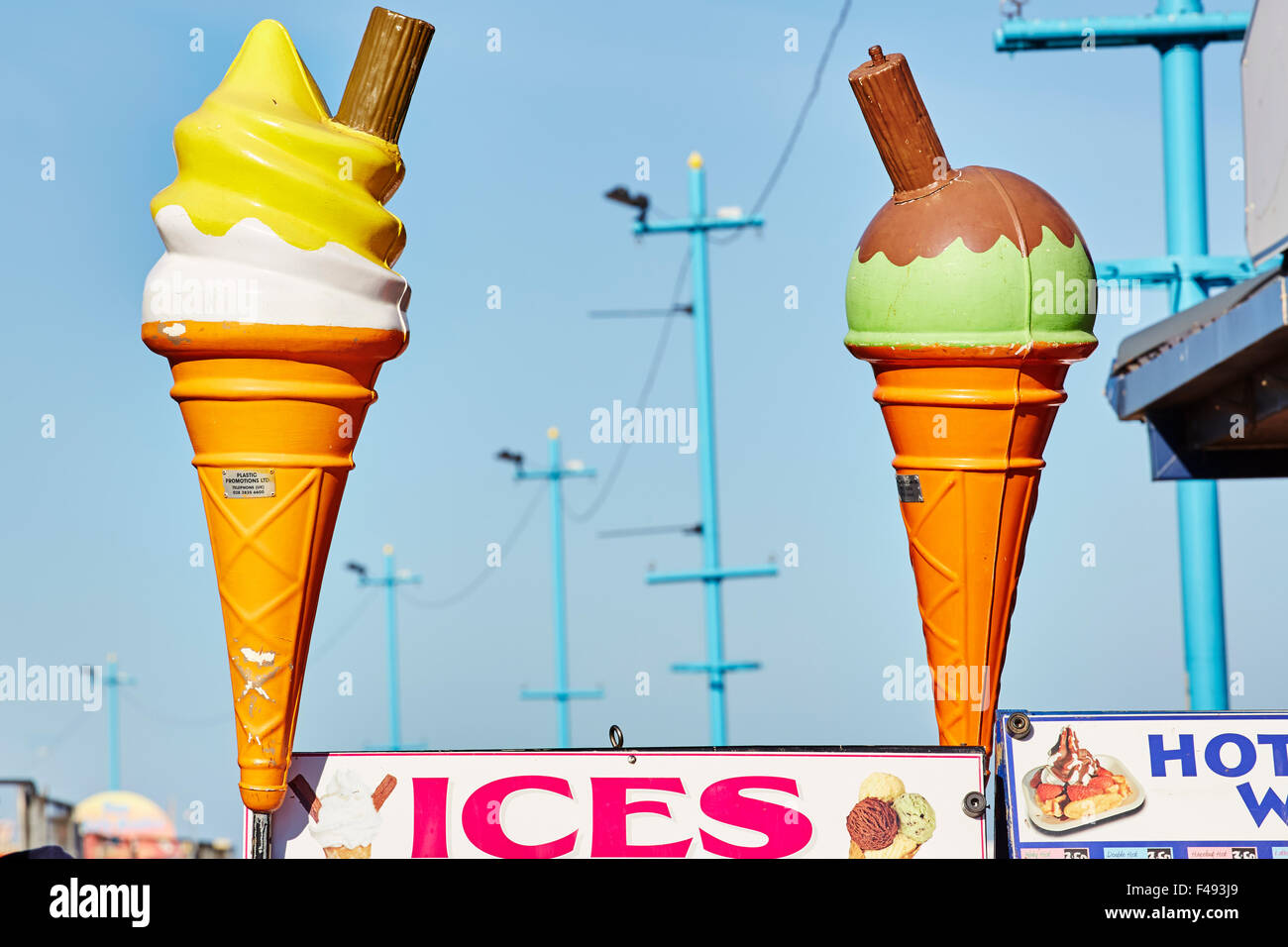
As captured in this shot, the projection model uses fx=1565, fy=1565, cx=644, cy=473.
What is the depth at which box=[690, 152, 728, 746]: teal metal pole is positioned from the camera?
18859mm

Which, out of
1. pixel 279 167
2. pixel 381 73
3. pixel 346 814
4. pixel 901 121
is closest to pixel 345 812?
pixel 346 814

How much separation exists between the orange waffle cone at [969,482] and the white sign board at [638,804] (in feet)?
3.05

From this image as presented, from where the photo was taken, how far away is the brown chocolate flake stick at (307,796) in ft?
17.1

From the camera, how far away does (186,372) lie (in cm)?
533

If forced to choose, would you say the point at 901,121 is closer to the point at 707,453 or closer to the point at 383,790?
the point at 383,790

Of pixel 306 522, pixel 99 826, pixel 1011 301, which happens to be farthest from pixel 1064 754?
pixel 99 826

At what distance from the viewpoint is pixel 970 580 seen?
591cm

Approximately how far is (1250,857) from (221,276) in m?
3.79

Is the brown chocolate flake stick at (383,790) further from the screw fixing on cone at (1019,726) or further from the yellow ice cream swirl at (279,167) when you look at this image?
the screw fixing on cone at (1019,726)

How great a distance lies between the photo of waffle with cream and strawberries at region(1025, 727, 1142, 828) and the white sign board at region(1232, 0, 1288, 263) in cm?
453

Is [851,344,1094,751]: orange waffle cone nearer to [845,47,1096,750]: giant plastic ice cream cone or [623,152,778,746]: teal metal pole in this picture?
[845,47,1096,750]: giant plastic ice cream cone

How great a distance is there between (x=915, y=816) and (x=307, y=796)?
→ 2.01 m

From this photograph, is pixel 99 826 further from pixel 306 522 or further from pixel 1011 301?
pixel 1011 301
